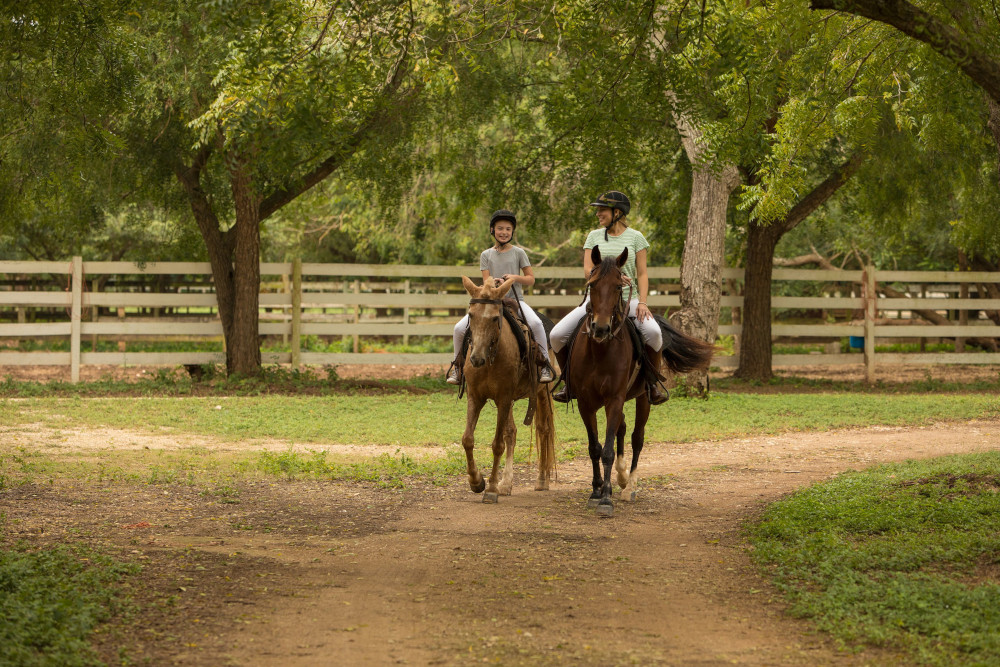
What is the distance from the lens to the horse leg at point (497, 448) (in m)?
8.88

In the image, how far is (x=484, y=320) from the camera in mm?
8477

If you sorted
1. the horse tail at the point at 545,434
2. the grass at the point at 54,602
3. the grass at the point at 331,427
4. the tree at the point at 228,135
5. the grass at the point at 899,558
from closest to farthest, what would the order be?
1. the grass at the point at 54,602
2. the grass at the point at 899,558
3. the horse tail at the point at 545,434
4. the grass at the point at 331,427
5. the tree at the point at 228,135

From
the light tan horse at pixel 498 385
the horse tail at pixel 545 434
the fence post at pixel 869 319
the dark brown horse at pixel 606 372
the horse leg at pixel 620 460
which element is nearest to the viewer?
the dark brown horse at pixel 606 372

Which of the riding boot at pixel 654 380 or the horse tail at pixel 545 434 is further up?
the riding boot at pixel 654 380

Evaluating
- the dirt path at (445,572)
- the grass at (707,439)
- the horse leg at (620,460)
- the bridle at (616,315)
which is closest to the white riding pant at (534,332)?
the bridle at (616,315)

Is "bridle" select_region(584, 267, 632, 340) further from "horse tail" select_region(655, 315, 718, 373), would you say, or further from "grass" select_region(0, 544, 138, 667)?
"grass" select_region(0, 544, 138, 667)

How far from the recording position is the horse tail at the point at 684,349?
32.2 ft

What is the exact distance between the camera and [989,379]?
2039 centimetres

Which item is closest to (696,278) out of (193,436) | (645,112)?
(645,112)

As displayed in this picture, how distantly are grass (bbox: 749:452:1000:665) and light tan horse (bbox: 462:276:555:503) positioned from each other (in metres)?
2.34

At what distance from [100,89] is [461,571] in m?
5.57

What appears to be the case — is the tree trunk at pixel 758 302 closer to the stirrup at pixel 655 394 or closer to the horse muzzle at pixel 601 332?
the stirrup at pixel 655 394

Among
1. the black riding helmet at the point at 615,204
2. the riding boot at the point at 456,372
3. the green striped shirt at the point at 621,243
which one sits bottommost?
the riding boot at the point at 456,372

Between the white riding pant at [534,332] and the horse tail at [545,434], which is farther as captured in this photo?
the horse tail at [545,434]
